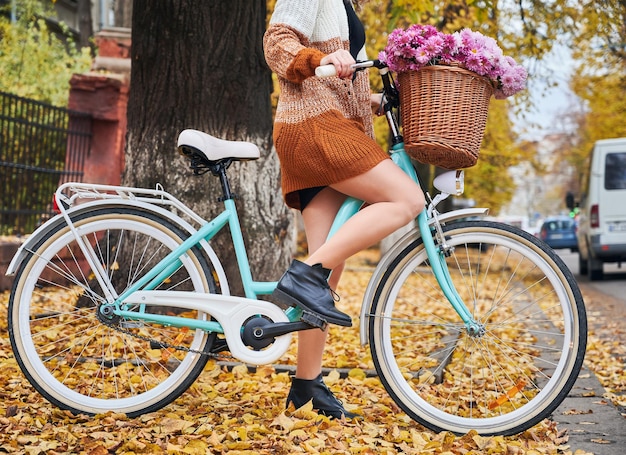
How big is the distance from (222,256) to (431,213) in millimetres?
2247

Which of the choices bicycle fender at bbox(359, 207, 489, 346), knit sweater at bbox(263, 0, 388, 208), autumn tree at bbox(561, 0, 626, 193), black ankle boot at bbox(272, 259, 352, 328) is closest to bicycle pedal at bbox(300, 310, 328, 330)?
black ankle boot at bbox(272, 259, 352, 328)

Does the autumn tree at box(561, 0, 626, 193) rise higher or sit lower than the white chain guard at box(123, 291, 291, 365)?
higher

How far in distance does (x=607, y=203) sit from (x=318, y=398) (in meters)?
10.7

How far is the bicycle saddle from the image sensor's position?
10.7 ft

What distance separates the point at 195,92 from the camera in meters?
5.35

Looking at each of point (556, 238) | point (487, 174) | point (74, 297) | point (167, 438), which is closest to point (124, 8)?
point (74, 297)

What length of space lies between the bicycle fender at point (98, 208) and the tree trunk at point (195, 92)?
1899 mm

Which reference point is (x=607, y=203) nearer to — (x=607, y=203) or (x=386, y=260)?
(x=607, y=203)

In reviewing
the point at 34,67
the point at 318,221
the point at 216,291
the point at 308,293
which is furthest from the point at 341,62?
the point at 34,67

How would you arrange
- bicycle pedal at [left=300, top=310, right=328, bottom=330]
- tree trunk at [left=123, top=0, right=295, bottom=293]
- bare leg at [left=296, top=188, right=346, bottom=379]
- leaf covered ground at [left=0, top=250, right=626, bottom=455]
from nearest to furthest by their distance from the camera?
leaf covered ground at [left=0, top=250, right=626, bottom=455]
bicycle pedal at [left=300, top=310, right=328, bottom=330]
bare leg at [left=296, top=188, right=346, bottom=379]
tree trunk at [left=123, top=0, right=295, bottom=293]

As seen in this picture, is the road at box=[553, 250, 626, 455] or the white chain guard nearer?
the white chain guard

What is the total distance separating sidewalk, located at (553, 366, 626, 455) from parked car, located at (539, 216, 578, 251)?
2579cm

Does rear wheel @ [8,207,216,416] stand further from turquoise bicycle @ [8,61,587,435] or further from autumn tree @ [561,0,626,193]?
autumn tree @ [561,0,626,193]

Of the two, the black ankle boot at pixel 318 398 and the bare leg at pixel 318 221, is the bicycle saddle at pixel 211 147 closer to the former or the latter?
the bare leg at pixel 318 221
